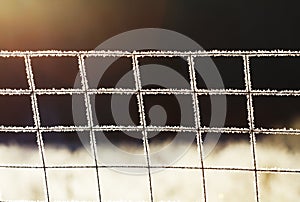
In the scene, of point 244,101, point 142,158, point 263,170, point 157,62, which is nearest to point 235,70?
point 244,101

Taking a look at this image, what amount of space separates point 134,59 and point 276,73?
0.69 meters

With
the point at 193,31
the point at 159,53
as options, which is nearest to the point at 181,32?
the point at 193,31

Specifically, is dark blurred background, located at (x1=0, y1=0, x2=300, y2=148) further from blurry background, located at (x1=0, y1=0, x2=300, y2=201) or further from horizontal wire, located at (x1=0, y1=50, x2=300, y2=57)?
horizontal wire, located at (x1=0, y1=50, x2=300, y2=57)

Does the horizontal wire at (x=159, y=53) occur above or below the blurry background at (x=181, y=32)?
below

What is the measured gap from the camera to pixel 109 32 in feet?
6.12

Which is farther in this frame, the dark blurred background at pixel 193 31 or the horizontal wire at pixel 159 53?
the dark blurred background at pixel 193 31

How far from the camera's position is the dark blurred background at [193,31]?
1752 mm

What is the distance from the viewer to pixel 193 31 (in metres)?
1.81

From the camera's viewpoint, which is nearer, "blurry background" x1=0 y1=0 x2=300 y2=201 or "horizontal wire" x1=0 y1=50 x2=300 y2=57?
"horizontal wire" x1=0 y1=50 x2=300 y2=57

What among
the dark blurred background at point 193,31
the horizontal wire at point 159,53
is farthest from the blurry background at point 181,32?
the horizontal wire at point 159,53

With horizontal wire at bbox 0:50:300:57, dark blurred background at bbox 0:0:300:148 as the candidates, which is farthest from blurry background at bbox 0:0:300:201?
horizontal wire at bbox 0:50:300:57

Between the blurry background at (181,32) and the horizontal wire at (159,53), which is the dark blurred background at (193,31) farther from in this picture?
the horizontal wire at (159,53)

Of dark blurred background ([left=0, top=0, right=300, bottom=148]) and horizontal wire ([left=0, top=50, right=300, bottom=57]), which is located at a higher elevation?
dark blurred background ([left=0, top=0, right=300, bottom=148])

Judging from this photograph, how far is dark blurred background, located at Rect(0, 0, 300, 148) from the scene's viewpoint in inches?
69.0
